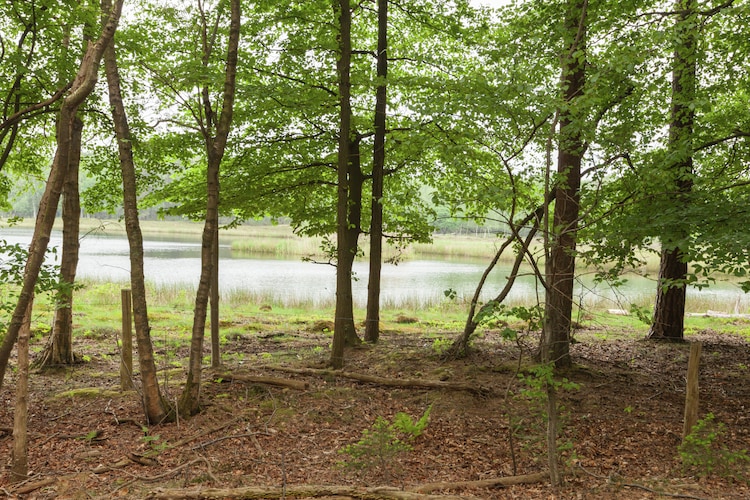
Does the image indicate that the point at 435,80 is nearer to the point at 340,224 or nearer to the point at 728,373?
the point at 340,224

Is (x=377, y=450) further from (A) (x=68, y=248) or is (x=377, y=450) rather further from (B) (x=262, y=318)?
(B) (x=262, y=318)

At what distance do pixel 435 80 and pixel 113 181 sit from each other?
5.85 metres

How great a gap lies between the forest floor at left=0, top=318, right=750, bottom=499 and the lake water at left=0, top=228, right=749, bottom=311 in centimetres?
715

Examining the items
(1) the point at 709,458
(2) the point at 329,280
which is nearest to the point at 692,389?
(1) the point at 709,458

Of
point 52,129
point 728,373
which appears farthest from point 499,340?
point 52,129

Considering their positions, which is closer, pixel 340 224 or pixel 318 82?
pixel 340 224

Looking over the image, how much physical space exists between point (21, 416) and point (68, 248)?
375cm

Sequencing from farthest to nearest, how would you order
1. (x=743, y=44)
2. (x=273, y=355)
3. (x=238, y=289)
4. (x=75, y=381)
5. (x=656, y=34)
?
(x=238, y=289)
(x=273, y=355)
(x=75, y=381)
(x=743, y=44)
(x=656, y=34)

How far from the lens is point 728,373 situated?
8.00 m

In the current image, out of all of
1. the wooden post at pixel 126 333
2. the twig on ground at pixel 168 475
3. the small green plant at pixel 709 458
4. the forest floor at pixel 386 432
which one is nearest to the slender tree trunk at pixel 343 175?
the forest floor at pixel 386 432

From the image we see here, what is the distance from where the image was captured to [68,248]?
781 cm

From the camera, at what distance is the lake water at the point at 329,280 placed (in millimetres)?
18844

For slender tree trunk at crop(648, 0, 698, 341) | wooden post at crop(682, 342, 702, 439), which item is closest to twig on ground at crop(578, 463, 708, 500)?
wooden post at crop(682, 342, 702, 439)

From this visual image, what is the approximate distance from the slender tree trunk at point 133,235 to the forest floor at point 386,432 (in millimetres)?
345
